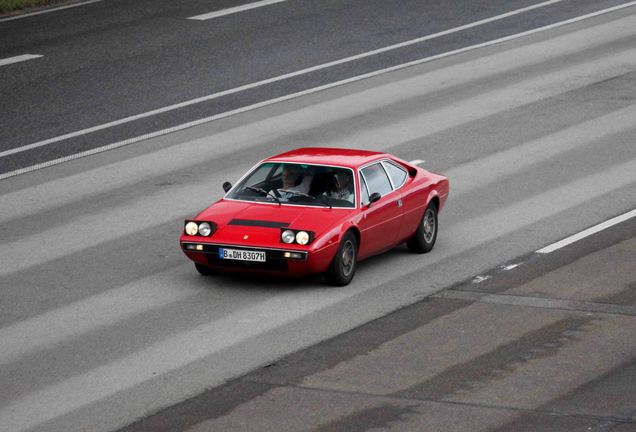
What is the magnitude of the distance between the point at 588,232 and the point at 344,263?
404cm

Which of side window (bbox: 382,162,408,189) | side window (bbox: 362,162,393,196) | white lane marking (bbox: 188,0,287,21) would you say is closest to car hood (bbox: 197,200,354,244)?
side window (bbox: 362,162,393,196)

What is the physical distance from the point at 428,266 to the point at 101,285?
3.91m

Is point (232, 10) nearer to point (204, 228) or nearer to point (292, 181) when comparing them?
point (292, 181)

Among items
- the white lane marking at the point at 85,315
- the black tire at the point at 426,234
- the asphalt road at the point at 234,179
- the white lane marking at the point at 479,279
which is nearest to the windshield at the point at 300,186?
Result: the asphalt road at the point at 234,179

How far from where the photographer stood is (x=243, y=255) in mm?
15328

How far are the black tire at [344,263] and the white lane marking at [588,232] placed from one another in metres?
2.77

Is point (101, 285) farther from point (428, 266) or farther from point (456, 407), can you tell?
point (456, 407)

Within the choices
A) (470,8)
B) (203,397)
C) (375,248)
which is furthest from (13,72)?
(203,397)

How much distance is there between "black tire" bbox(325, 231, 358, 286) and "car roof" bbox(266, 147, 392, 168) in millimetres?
1174

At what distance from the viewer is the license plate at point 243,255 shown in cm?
1530

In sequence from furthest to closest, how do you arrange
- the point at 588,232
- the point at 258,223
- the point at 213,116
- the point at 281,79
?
1. the point at 281,79
2. the point at 213,116
3. the point at 588,232
4. the point at 258,223

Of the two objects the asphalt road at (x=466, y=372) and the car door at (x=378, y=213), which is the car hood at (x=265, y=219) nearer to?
the car door at (x=378, y=213)

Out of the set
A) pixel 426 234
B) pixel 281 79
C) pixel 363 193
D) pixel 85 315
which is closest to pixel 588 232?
pixel 426 234

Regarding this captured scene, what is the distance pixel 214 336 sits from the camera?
14.1 meters
